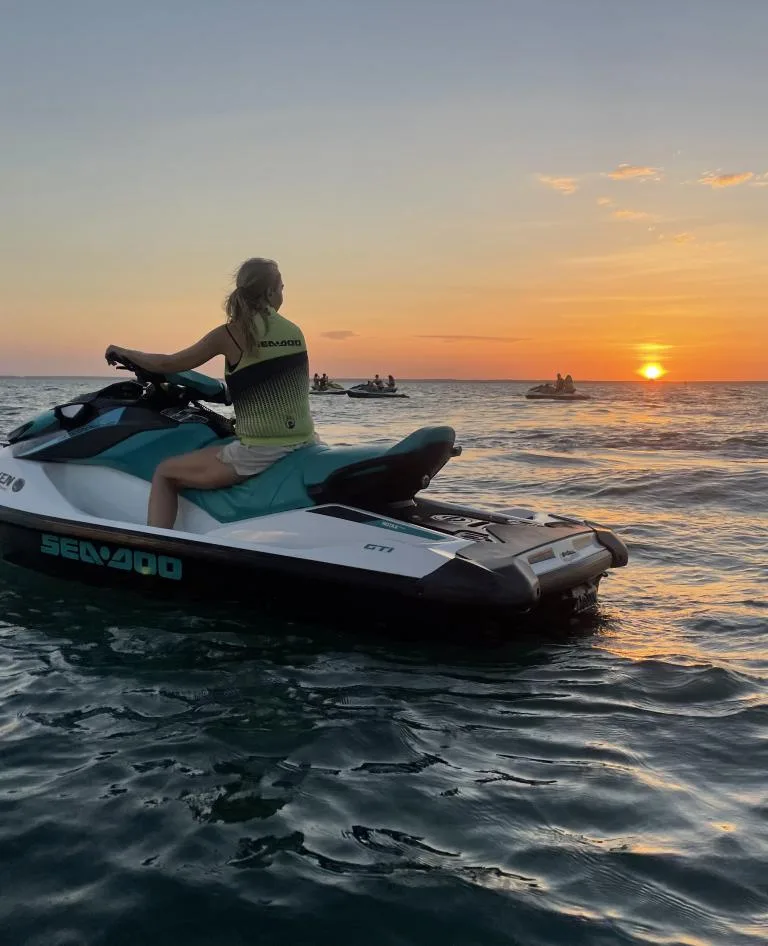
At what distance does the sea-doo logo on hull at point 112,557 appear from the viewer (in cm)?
516

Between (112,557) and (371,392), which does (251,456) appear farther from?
(371,392)

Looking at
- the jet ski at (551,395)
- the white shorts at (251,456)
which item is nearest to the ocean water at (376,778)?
the white shorts at (251,456)

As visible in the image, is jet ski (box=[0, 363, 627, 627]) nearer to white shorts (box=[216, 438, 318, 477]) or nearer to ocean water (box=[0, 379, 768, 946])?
white shorts (box=[216, 438, 318, 477])

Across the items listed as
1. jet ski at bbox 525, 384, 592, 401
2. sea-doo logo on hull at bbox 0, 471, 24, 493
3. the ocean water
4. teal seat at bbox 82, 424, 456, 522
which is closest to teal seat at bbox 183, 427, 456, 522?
teal seat at bbox 82, 424, 456, 522

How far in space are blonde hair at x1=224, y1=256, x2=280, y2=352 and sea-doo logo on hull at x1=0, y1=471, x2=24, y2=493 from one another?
212cm

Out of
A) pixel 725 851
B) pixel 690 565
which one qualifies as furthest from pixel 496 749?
pixel 690 565

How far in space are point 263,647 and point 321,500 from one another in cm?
88

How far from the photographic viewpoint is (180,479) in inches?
208

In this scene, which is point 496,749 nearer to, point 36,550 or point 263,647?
point 263,647

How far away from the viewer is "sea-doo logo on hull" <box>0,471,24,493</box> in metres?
5.96

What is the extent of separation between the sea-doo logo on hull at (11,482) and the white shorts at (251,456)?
1671mm

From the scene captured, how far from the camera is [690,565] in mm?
6887

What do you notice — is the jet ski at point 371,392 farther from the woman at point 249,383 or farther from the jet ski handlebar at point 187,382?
the woman at point 249,383

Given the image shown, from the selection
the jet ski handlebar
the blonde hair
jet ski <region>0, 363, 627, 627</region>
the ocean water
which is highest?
the blonde hair
